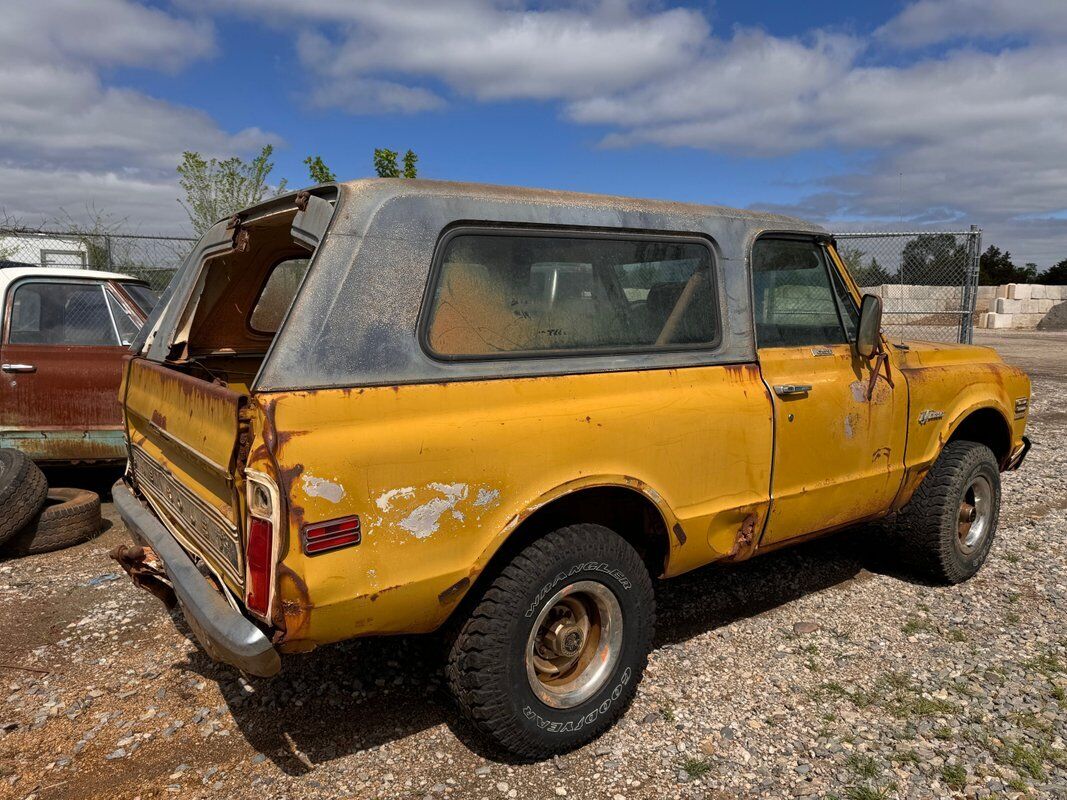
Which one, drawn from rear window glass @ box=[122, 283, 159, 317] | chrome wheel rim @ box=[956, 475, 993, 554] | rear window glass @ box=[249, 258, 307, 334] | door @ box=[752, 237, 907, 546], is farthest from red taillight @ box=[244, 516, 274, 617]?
rear window glass @ box=[122, 283, 159, 317]

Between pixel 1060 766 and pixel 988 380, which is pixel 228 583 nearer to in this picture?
pixel 1060 766

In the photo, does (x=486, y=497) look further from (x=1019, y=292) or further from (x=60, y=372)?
(x=1019, y=292)

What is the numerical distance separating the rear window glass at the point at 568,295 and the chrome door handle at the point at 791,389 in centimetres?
38

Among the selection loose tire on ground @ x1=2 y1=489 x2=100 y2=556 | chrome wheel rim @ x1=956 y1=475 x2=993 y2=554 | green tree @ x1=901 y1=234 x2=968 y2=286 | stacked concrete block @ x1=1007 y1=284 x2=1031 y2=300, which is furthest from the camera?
stacked concrete block @ x1=1007 y1=284 x2=1031 y2=300

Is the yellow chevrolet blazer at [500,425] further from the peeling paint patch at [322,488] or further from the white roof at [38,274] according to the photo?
the white roof at [38,274]

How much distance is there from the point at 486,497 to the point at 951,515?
9.95ft

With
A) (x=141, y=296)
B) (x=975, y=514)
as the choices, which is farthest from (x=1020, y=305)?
(x=141, y=296)

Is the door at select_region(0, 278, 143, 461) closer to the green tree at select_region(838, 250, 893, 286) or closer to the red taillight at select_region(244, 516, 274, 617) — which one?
the red taillight at select_region(244, 516, 274, 617)

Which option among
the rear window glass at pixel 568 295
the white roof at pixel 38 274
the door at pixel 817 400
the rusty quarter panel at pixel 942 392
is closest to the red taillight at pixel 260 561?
the rear window glass at pixel 568 295

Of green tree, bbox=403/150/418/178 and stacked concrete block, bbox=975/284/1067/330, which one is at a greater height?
green tree, bbox=403/150/418/178

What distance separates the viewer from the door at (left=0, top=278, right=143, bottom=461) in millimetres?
5418

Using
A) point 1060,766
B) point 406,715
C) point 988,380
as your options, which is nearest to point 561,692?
point 406,715

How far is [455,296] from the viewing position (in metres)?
2.52

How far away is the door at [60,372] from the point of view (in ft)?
17.8
